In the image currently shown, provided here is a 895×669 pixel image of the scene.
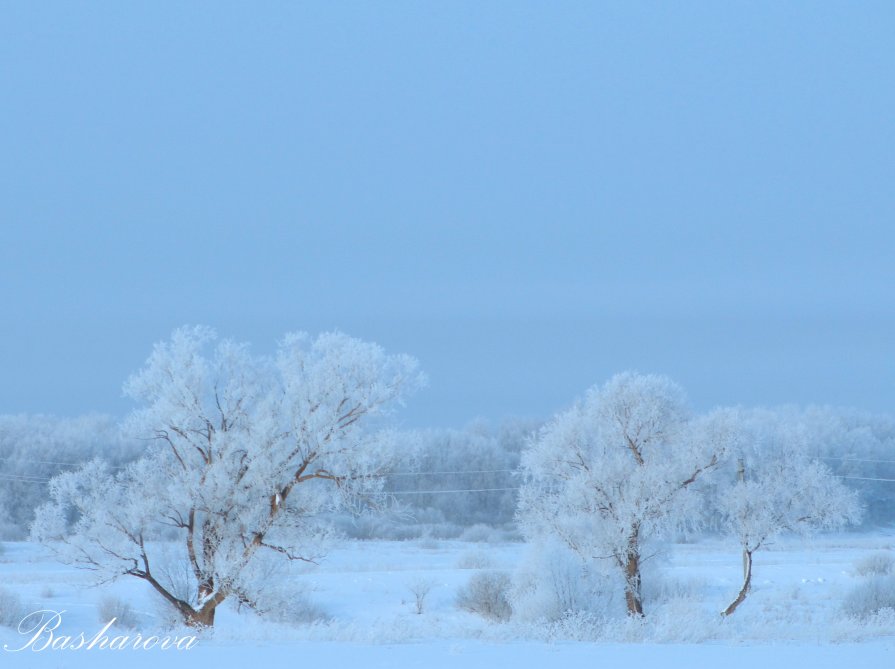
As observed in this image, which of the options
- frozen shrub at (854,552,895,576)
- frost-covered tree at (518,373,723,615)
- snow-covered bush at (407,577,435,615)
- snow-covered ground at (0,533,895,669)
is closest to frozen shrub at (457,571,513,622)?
snow-covered ground at (0,533,895,669)

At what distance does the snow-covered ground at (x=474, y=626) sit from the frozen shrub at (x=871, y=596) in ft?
2.51

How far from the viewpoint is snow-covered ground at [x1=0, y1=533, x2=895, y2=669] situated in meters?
11.1

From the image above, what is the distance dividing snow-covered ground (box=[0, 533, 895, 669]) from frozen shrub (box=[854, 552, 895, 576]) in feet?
1.26

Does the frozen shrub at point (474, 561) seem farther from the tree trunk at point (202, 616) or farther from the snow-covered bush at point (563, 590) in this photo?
the tree trunk at point (202, 616)

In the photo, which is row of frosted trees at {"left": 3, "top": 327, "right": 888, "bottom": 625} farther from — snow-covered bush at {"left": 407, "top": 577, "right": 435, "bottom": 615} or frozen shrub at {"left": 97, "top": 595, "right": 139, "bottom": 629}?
snow-covered bush at {"left": 407, "top": 577, "right": 435, "bottom": 615}

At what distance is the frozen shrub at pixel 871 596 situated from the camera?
1093 inches

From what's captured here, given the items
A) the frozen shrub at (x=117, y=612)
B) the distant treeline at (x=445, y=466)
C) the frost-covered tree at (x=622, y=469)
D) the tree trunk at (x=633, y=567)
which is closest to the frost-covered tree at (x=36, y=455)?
the distant treeline at (x=445, y=466)

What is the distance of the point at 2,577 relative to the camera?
1325 inches

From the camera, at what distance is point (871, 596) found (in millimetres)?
28297

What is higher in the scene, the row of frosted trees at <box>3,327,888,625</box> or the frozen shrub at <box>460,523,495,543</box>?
the row of frosted trees at <box>3,327,888,625</box>

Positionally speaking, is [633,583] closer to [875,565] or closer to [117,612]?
[117,612]

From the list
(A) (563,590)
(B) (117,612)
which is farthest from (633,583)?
(B) (117,612)

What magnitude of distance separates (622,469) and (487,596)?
6796mm

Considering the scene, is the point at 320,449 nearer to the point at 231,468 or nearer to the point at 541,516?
the point at 231,468
